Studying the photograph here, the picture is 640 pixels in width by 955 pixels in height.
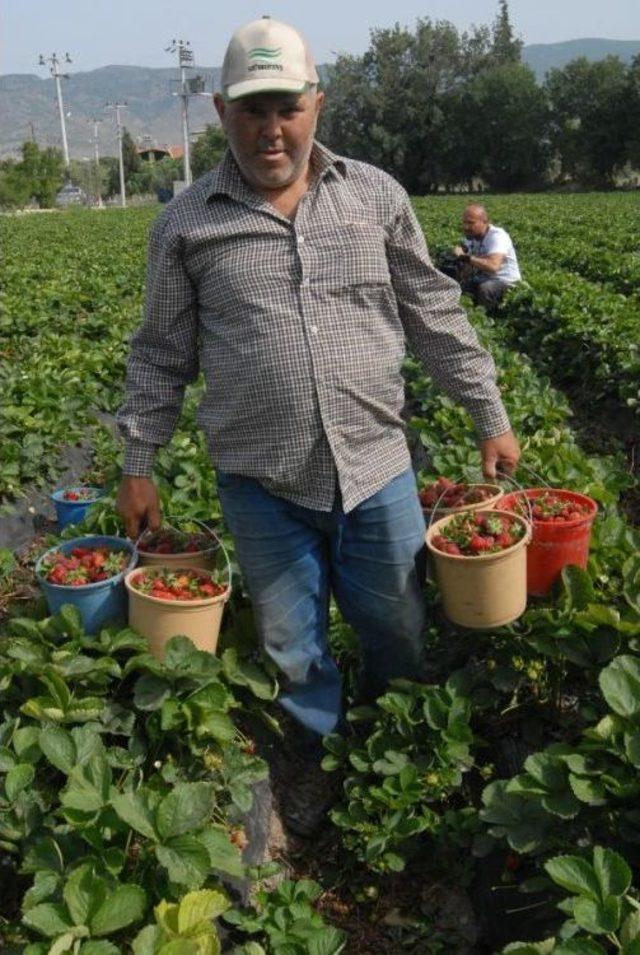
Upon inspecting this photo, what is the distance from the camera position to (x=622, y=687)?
2.39m

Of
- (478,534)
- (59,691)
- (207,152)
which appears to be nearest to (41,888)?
(59,691)

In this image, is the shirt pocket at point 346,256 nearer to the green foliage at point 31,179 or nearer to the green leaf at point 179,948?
the green leaf at point 179,948

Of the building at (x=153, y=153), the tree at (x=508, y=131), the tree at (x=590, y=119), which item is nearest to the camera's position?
the tree at (x=590, y=119)

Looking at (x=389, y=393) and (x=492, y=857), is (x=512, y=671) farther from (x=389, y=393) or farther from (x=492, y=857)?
(x=389, y=393)

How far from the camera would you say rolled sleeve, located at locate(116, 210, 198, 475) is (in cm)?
266

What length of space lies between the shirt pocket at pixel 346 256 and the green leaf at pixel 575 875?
1502 millimetres

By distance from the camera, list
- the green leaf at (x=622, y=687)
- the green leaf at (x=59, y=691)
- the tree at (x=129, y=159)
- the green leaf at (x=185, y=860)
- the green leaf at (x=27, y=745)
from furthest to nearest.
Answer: the tree at (x=129, y=159) < the green leaf at (x=59, y=691) < the green leaf at (x=27, y=745) < the green leaf at (x=622, y=687) < the green leaf at (x=185, y=860)

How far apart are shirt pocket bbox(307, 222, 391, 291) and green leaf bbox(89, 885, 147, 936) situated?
154 cm

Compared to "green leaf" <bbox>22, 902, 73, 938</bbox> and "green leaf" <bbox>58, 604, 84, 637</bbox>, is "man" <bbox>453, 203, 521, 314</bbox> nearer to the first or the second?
"green leaf" <bbox>58, 604, 84, 637</bbox>

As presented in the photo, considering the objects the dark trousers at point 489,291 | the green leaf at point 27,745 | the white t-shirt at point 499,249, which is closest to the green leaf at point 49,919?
the green leaf at point 27,745

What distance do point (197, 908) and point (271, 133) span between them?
184cm

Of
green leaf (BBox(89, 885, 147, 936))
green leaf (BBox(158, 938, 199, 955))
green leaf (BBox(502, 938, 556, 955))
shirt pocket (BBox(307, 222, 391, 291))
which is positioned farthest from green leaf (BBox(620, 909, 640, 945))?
shirt pocket (BBox(307, 222, 391, 291))

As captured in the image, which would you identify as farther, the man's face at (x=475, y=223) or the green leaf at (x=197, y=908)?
the man's face at (x=475, y=223)

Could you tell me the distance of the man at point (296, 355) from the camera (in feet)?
8.40
